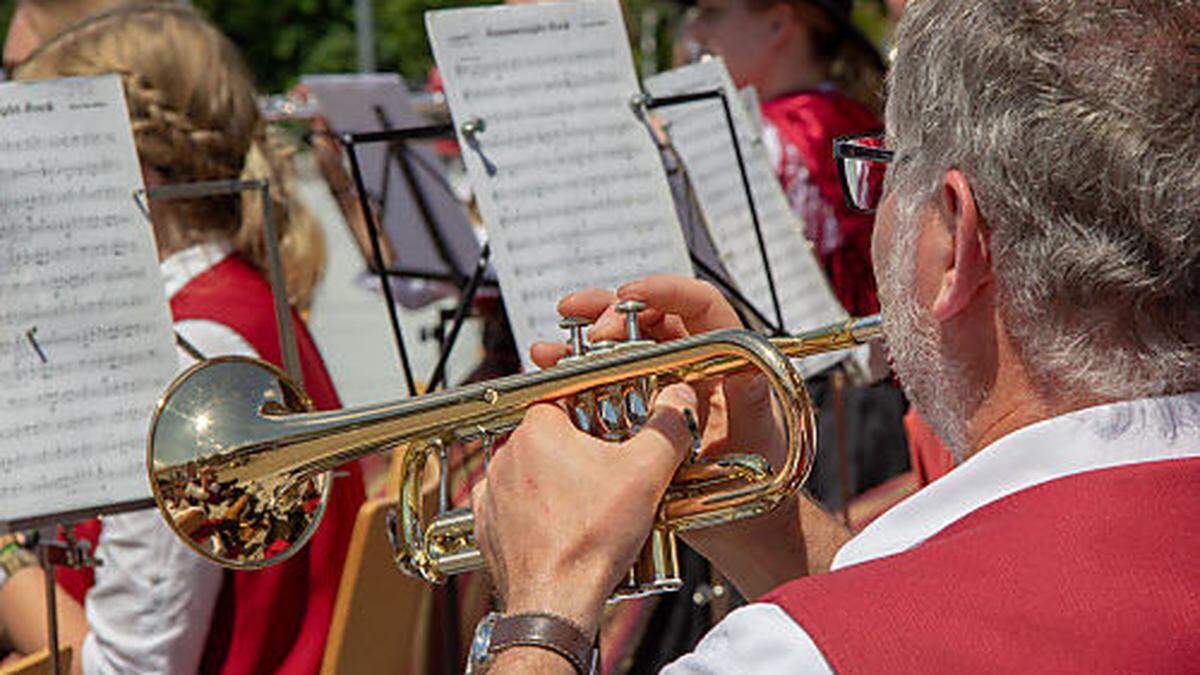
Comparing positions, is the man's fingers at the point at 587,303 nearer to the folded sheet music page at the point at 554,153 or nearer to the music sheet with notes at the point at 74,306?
the folded sheet music page at the point at 554,153

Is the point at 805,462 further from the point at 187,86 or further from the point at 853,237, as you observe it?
the point at 853,237

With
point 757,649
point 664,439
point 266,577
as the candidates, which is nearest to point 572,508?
point 664,439

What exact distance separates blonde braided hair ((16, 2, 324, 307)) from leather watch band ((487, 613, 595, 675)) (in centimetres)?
119

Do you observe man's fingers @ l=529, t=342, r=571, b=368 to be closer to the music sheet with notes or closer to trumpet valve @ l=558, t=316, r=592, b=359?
trumpet valve @ l=558, t=316, r=592, b=359

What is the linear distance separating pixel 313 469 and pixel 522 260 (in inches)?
19.0

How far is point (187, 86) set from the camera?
88.4 inches

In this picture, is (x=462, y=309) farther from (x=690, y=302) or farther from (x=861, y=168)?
(x=861, y=168)

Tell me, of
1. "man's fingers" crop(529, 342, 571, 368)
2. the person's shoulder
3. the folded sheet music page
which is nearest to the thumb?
"man's fingers" crop(529, 342, 571, 368)

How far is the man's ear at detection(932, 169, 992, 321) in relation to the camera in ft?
3.61

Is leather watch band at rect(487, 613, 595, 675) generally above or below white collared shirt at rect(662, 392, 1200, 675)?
below

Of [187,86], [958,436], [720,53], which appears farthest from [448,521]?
[720,53]

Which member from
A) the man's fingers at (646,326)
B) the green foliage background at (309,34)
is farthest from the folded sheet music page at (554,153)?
the green foliage background at (309,34)

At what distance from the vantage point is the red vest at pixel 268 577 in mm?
2055

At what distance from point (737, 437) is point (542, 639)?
0.47m
